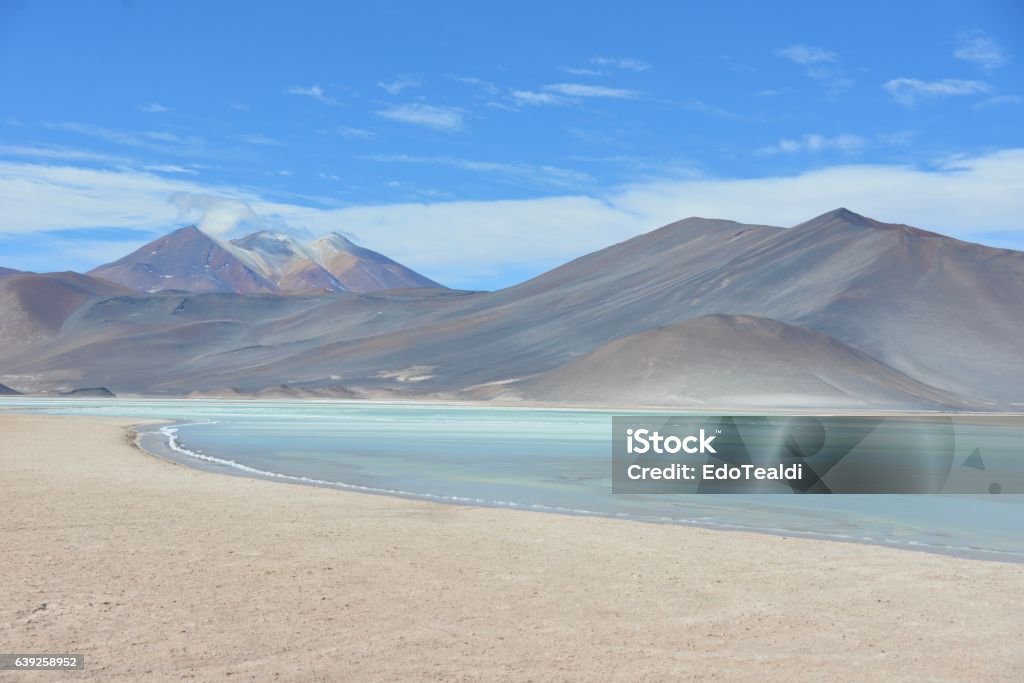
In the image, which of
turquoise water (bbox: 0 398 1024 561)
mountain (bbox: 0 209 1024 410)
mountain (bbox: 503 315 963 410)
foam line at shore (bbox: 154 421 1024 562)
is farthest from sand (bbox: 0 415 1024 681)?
mountain (bbox: 0 209 1024 410)

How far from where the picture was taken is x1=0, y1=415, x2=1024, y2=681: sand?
8250 mm

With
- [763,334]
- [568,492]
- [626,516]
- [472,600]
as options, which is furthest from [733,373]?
[472,600]

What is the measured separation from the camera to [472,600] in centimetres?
1041

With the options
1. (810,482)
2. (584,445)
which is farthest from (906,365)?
(810,482)

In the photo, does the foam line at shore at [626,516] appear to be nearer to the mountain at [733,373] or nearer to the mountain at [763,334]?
the mountain at [733,373]

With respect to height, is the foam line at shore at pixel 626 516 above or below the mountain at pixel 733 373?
below

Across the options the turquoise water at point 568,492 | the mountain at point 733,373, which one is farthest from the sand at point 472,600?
the mountain at point 733,373

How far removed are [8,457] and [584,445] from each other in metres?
18.4

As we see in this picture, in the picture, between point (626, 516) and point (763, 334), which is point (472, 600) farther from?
point (763, 334)

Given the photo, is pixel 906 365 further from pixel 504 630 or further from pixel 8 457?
pixel 504 630

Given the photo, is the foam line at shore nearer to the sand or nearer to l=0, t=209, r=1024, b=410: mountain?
the sand

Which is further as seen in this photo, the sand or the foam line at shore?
the foam line at shore

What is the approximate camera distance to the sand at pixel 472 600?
825 cm

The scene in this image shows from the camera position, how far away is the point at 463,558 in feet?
41.7
